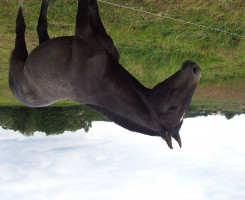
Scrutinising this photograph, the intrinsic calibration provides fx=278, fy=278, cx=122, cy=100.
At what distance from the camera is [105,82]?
2764mm

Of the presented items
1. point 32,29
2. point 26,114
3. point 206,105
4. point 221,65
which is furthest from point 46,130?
point 221,65

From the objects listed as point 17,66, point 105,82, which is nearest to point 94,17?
point 105,82

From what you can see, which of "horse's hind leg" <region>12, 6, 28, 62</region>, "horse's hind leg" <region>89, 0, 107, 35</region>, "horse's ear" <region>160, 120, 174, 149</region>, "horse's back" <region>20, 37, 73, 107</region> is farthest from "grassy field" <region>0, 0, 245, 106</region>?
"horse's ear" <region>160, 120, 174, 149</region>

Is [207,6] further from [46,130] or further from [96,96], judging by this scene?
[46,130]

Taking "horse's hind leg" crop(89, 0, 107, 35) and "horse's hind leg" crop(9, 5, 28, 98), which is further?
"horse's hind leg" crop(9, 5, 28, 98)

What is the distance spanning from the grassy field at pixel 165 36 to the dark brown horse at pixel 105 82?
7.46 feet

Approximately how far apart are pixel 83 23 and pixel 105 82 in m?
0.63

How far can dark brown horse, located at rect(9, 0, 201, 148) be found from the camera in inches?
100

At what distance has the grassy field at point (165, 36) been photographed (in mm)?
A: 5121

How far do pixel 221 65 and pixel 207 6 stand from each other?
5.99ft

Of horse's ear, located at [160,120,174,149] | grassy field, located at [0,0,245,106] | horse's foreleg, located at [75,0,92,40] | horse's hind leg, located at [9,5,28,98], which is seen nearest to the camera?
horse's ear, located at [160,120,174,149]

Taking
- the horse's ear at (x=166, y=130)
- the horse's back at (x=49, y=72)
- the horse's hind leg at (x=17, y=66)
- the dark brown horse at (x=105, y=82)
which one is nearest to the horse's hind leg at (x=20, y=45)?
the horse's hind leg at (x=17, y=66)

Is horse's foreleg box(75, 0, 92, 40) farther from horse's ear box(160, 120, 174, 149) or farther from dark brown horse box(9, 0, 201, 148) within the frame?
horse's ear box(160, 120, 174, 149)

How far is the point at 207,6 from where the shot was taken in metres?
5.39
